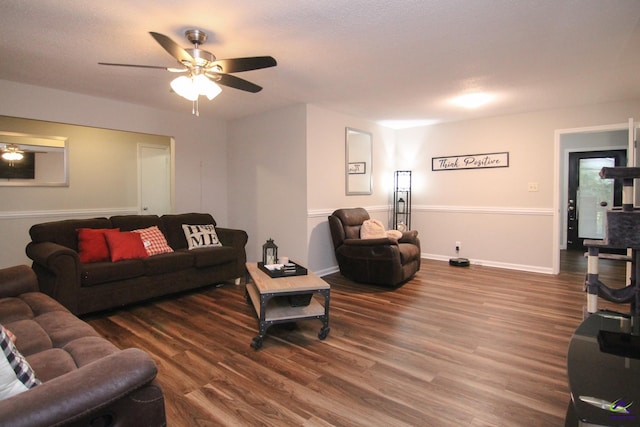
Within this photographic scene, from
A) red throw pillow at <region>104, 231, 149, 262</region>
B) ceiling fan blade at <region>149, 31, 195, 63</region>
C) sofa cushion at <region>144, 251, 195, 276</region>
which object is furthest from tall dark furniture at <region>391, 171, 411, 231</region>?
ceiling fan blade at <region>149, 31, 195, 63</region>

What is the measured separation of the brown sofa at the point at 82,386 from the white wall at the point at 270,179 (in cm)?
307

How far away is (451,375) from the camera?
85.5 inches

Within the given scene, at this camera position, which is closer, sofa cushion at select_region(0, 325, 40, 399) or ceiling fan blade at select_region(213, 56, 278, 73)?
sofa cushion at select_region(0, 325, 40, 399)

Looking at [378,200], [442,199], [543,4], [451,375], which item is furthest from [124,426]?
[442,199]

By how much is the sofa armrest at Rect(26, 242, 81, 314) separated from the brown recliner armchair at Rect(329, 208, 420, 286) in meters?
2.82

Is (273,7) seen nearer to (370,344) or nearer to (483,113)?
Answer: (370,344)

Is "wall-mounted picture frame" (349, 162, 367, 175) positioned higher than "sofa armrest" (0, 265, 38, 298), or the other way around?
"wall-mounted picture frame" (349, 162, 367, 175)

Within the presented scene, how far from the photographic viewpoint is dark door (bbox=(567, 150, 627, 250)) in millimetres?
6164

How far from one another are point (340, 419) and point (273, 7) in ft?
7.96

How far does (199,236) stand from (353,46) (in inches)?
112

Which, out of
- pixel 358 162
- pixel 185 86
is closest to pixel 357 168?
pixel 358 162

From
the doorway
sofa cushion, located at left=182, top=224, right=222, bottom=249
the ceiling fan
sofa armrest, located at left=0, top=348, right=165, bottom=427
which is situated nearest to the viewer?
sofa armrest, located at left=0, top=348, right=165, bottom=427

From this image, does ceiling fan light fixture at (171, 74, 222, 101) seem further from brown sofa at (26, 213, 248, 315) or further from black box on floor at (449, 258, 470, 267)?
black box on floor at (449, 258, 470, 267)

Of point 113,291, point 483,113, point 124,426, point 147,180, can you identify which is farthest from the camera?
point 147,180
